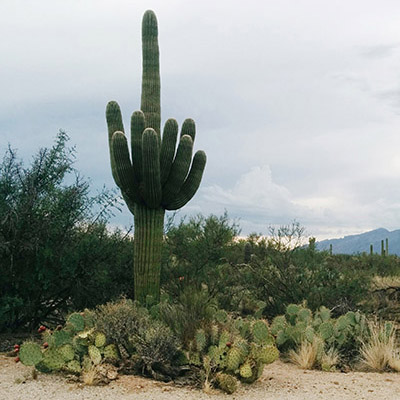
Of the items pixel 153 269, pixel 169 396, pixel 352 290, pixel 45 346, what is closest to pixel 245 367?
pixel 169 396

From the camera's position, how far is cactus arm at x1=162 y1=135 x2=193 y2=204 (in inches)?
506

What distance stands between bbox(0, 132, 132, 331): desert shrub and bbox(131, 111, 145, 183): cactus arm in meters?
0.79

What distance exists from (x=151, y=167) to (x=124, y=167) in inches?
27.1

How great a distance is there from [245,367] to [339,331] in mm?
3415

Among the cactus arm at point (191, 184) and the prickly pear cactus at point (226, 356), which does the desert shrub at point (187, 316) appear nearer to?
the prickly pear cactus at point (226, 356)

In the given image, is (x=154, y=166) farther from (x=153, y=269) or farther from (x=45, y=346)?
(x=45, y=346)

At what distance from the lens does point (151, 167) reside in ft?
39.9

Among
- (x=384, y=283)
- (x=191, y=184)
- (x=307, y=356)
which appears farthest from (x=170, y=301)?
(x=384, y=283)

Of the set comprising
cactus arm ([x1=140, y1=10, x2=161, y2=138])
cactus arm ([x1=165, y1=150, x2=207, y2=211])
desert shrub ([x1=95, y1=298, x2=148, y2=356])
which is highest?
cactus arm ([x1=140, y1=10, x2=161, y2=138])

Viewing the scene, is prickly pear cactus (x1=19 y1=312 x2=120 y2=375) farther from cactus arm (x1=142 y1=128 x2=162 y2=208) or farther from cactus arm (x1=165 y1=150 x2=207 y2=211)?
cactus arm (x1=165 y1=150 x2=207 y2=211)

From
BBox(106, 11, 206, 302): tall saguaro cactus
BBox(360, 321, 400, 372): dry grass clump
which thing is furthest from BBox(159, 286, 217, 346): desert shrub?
BBox(360, 321, 400, 372): dry grass clump

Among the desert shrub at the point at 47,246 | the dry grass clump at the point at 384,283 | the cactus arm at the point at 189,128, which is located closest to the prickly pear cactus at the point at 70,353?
the desert shrub at the point at 47,246

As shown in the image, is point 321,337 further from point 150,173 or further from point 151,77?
point 151,77

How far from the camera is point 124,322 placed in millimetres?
8859
